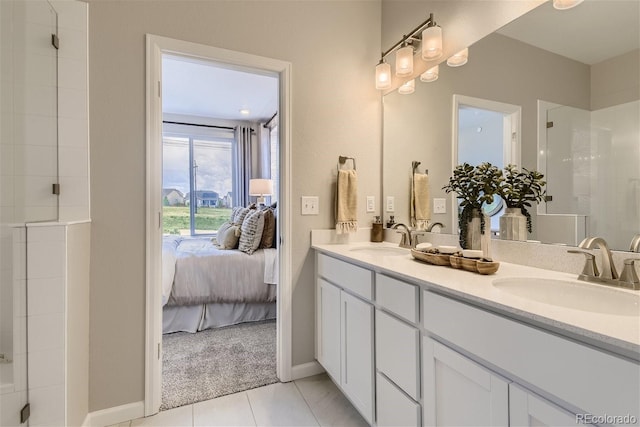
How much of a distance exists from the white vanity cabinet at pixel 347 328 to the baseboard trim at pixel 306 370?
13 centimetres

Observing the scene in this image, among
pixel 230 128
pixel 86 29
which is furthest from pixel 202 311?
pixel 230 128

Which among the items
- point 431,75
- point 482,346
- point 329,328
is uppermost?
point 431,75

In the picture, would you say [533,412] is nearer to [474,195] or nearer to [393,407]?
[393,407]

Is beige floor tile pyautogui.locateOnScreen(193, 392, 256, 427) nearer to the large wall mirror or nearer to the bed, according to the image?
the bed

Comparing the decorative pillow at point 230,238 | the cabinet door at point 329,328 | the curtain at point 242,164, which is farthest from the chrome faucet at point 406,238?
the curtain at point 242,164

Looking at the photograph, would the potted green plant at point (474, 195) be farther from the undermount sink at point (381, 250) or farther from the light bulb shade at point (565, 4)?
the light bulb shade at point (565, 4)

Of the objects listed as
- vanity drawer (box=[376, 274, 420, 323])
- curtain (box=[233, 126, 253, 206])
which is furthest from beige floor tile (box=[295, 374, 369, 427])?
curtain (box=[233, 126, 253, 206])

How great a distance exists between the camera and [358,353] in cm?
149

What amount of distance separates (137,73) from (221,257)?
5.64 ft

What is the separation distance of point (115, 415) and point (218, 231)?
7.18 ft

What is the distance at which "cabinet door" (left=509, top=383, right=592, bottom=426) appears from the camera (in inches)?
26.4

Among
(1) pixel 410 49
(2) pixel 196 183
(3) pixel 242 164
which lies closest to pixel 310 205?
(1) pixel 410 49

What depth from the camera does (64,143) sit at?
148 centimetres

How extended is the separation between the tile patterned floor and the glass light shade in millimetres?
2000
